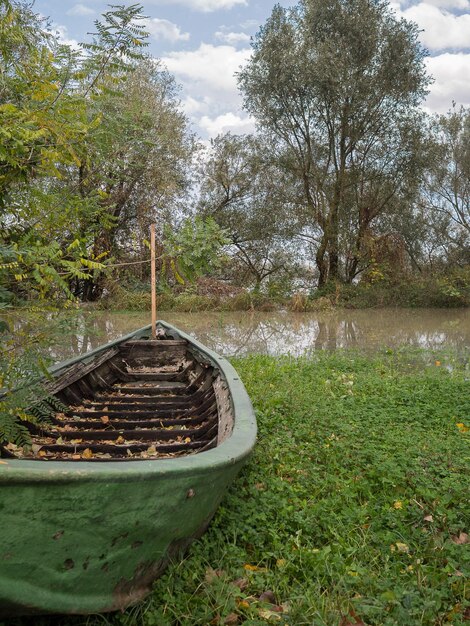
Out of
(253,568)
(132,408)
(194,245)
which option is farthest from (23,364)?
(253,568)

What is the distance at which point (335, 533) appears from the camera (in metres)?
2.80

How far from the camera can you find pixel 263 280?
21.7 meters

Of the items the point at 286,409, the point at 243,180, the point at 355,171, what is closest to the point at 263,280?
the point at 243,180

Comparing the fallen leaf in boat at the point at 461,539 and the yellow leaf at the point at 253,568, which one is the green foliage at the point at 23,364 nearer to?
the yellow leaf at the point at 253,568

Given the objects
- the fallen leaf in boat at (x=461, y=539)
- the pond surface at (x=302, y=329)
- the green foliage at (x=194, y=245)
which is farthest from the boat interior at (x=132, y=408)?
the pond surface at (x=302, y=329)

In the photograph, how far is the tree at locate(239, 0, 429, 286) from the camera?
18.3 meters

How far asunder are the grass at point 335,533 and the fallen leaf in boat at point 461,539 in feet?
0.03

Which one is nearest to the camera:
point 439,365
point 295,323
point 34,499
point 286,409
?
point 34,499

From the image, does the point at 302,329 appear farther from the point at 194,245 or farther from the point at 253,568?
the point at 253,568

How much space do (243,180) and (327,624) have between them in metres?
20.7

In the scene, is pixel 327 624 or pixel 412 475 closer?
pixel 327 624

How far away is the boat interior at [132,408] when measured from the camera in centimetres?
315

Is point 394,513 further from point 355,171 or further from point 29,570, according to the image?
point 355,171

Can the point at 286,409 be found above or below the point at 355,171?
below
